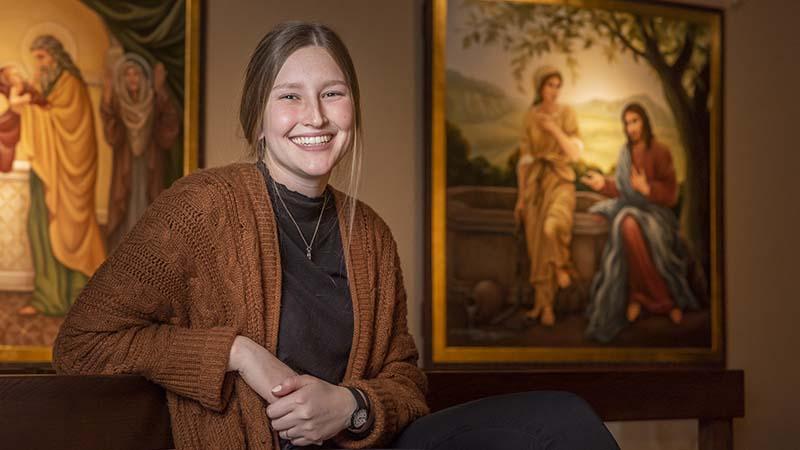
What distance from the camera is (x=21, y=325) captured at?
14.9ft

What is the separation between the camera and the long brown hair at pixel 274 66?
7.62 ft

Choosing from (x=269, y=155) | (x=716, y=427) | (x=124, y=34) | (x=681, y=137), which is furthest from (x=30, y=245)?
(x=681, y=137)

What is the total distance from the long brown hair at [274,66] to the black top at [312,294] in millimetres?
93

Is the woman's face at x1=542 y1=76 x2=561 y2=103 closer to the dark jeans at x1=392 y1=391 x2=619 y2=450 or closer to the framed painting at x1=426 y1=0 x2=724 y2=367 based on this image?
the framed painting at x1=426 y1=0 x2=724 y2=367

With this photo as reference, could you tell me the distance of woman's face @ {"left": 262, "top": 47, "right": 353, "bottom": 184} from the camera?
7.55ft

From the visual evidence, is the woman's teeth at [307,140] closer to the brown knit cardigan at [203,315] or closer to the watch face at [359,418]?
the brown knit cardigan at [203,315]

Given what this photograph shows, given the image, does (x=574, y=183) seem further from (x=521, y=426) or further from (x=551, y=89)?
(x=521, y=426)

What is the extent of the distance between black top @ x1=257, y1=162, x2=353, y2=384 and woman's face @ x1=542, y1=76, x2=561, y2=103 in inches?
126

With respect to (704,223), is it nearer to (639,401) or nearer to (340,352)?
(639,401)

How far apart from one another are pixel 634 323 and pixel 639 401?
2177mm

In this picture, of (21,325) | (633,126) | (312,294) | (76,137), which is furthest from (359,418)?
(633,126)

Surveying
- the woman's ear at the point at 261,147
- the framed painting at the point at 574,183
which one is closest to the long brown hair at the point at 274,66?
the woman's ear at the point at 261,147

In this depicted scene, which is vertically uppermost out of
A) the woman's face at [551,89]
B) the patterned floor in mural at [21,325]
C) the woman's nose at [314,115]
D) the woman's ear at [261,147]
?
the woman's face at [551,89]

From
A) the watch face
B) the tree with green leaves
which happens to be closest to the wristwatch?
the watch face
